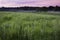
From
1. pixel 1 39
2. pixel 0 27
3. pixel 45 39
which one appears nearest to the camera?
pixel 45 39

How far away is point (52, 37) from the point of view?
674 cm

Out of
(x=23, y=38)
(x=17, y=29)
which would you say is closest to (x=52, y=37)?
(x=23, y=38)

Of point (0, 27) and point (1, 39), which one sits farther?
point (0, 27)

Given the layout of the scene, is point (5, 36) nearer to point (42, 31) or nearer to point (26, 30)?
point (26, 30)

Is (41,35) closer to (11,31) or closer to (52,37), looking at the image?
(52,37)

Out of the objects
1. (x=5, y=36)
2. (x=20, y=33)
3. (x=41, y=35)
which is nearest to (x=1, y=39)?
(x=5, y=36)

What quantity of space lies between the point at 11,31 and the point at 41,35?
126 cm

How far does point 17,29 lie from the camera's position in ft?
24.5

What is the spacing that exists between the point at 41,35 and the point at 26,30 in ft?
2.29

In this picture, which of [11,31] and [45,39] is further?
[11,31]

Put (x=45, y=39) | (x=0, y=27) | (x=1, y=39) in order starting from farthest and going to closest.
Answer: (x=0, y=27)
(x=1, y=39)
(x=45, y=39)

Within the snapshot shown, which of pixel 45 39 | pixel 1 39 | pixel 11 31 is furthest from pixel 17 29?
pixel 45 39

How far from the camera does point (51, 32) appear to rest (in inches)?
277

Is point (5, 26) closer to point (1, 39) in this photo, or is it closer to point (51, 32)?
point (1, 39)
